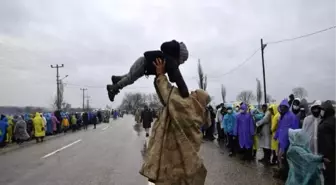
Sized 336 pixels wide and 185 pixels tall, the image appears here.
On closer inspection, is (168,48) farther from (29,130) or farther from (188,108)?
(29,130)

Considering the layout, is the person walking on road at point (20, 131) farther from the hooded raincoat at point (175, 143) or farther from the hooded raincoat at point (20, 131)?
the hooded raincoat at point (175, 143)

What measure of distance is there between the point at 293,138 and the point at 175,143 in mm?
3347

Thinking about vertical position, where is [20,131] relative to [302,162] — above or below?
below

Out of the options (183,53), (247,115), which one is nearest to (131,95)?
(247,115)

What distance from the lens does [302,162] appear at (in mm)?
5871

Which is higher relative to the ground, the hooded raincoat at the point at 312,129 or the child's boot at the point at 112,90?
the child's boot at the point at 112,90

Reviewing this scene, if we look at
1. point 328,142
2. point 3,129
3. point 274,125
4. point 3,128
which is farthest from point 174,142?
point 3,129

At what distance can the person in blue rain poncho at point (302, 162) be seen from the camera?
575 cm

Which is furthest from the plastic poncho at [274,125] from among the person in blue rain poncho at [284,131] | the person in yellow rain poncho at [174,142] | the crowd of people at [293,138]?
the person in yellow rain poncho at [174,142]

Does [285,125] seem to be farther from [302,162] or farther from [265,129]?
[302,162]

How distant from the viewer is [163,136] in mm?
3449

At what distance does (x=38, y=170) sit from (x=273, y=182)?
6.59 m

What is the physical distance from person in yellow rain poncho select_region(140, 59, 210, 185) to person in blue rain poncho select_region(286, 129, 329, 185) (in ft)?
9.61

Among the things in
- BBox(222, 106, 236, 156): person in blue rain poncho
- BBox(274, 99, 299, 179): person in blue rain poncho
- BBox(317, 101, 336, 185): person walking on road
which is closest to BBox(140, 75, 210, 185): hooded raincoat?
BBox(317, 101, 336, 185): person walking on road
